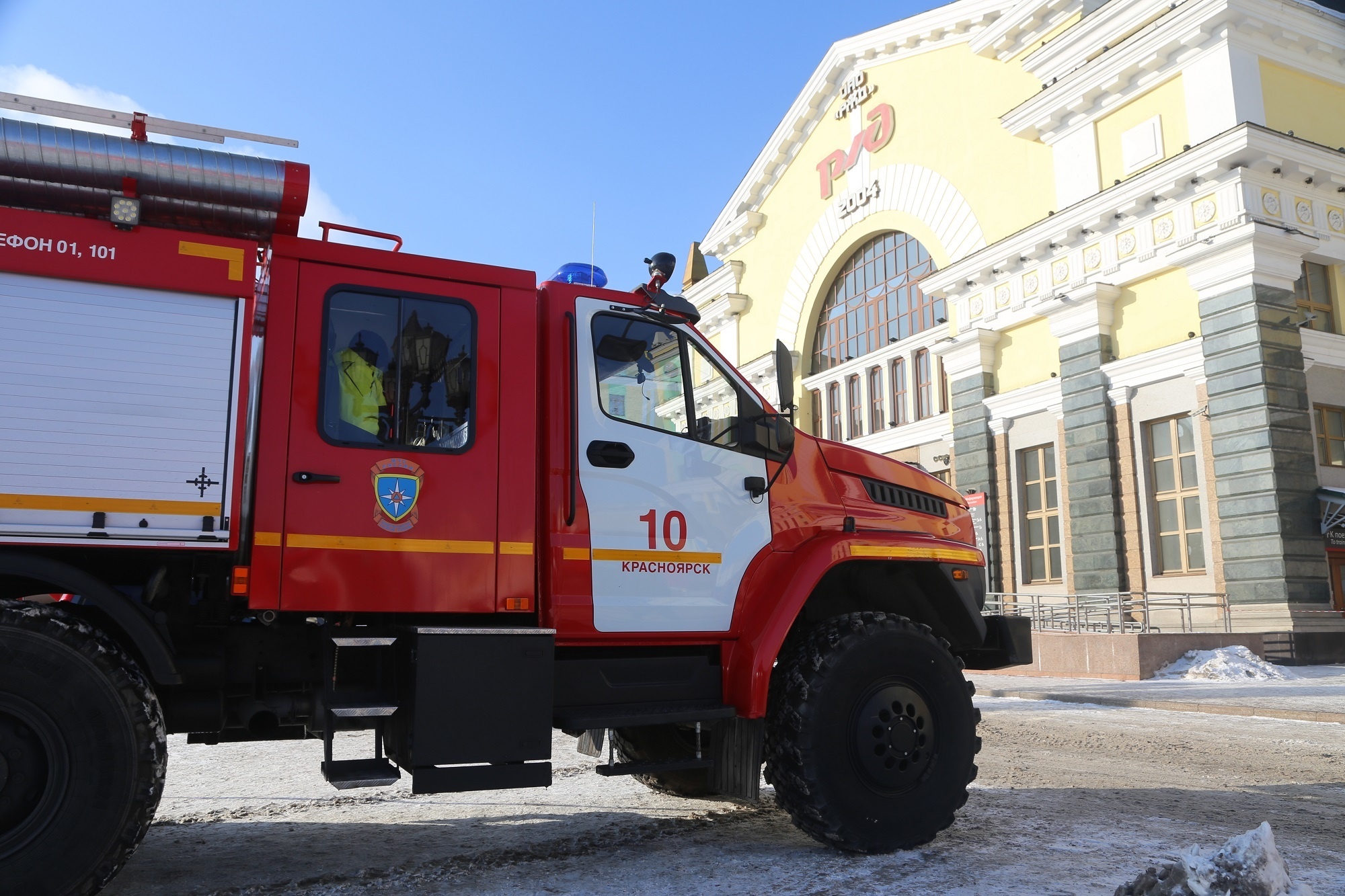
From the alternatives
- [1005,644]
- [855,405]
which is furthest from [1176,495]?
[1005,644]

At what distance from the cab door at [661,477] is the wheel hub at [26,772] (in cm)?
251

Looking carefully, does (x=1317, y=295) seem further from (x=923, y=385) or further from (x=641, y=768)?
(x=641, y=768)

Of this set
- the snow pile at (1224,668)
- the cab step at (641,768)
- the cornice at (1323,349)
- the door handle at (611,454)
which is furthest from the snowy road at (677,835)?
the cornice at (1323,349)

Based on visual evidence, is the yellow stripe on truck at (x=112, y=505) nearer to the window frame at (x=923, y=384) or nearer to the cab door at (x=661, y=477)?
the cab door at (x=661, y=477)

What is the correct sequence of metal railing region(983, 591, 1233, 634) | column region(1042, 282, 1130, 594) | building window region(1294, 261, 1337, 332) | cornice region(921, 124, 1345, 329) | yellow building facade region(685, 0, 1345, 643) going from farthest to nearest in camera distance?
column region(1042, 282, 1130, 594) → building window region(1294, 261, 1337, 332) → metal railing region(983, 591, 1233, 634) → cornice region(921, 124, 1345, 329) → yellow building facade region(685, 0, 1345, 643)

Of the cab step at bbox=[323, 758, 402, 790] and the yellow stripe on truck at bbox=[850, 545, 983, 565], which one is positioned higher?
the yellow stripe on truck at bbox=[850, 545, 983, 565]

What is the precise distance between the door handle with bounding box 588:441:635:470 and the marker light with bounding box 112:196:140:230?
7.97ft

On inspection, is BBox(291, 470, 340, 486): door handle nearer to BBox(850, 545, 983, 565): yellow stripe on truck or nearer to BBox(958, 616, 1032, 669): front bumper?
BBox(850, 545, 983, 565): yellow stripe on truck

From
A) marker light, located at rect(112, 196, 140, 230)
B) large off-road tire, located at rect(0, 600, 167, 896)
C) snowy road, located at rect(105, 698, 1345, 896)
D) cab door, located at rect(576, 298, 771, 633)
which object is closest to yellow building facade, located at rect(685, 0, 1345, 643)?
snowy road, located at rect(105, 698, 1345, 896)

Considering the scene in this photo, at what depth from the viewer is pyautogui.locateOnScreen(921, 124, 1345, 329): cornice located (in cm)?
2331

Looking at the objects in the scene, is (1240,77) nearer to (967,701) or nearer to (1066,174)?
(1066,174)

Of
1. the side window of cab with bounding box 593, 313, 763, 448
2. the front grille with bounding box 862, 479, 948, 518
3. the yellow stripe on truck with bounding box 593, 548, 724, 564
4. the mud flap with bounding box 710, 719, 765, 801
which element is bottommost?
the mud flap with bounding box 710, 719, 765, 801

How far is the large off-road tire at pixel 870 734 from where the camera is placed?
5453 millimetres

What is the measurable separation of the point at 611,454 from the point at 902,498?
2098 millimetres
